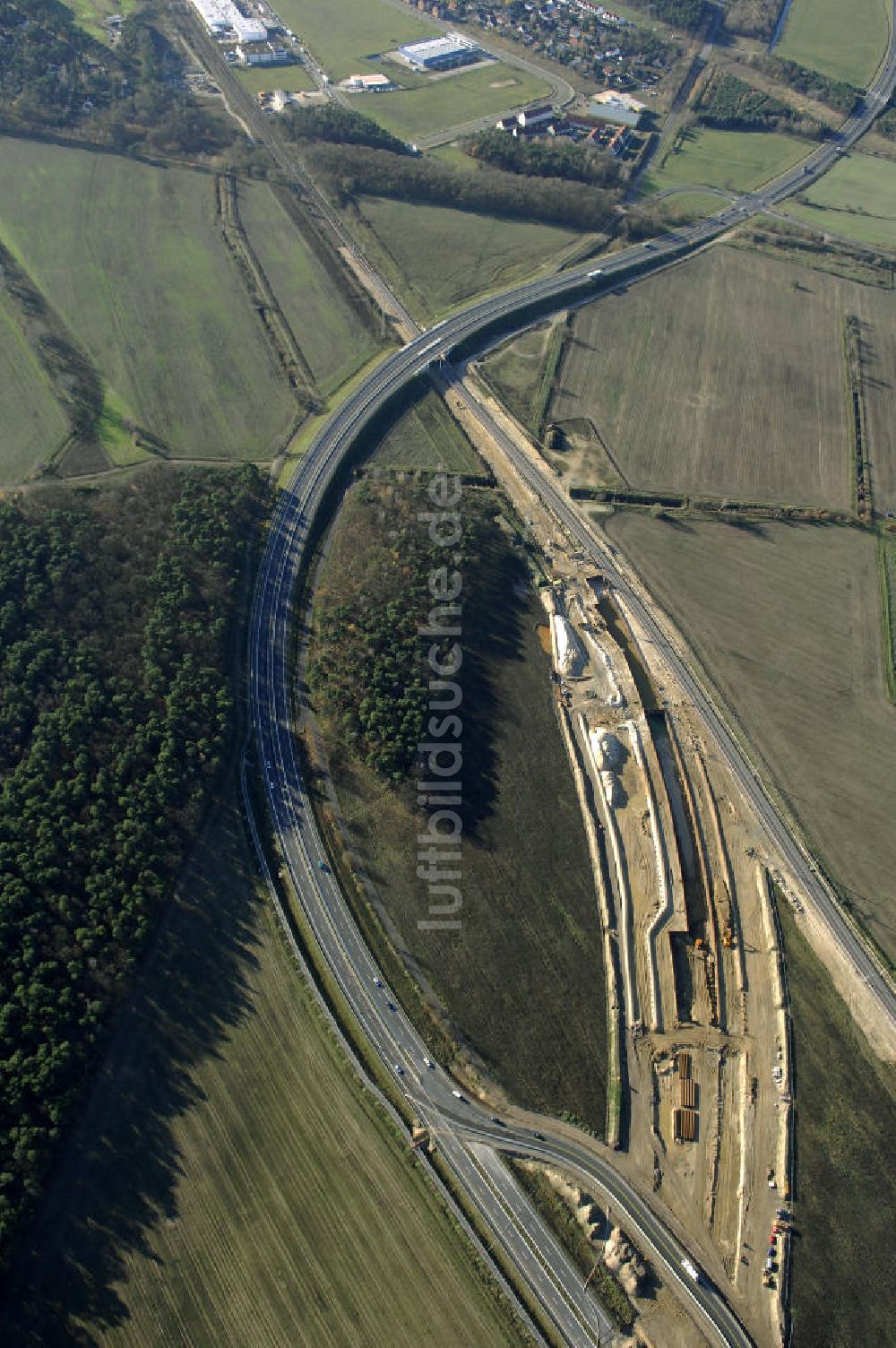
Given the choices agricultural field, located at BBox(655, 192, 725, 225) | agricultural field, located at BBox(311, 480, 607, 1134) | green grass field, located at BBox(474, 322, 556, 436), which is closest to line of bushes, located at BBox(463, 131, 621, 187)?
agricultural field, located at BBox(655, 192, 725, 225)

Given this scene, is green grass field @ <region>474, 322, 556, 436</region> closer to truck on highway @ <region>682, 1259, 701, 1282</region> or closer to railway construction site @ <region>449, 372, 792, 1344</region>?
railway construction site @ <region>449, 372, 792, 1344</region>

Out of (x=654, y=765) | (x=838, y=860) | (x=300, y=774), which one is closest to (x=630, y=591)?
(x=654, y=765)

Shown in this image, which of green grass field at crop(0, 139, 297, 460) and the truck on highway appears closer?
the truck on highway

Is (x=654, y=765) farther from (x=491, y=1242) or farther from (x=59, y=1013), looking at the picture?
(x=59, y=1013)

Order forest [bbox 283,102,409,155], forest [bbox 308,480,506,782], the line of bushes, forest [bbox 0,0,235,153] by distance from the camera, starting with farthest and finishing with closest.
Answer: forest [bbox 283,102,409,155], the line of bushes, forest [bbox 0,0,235,153], forest [bbox 308,480,506,782]

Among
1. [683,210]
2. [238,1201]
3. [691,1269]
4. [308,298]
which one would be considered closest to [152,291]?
[308,298]

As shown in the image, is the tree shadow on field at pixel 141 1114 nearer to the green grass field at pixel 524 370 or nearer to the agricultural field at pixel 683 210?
the green grass field at pixel 524 370
